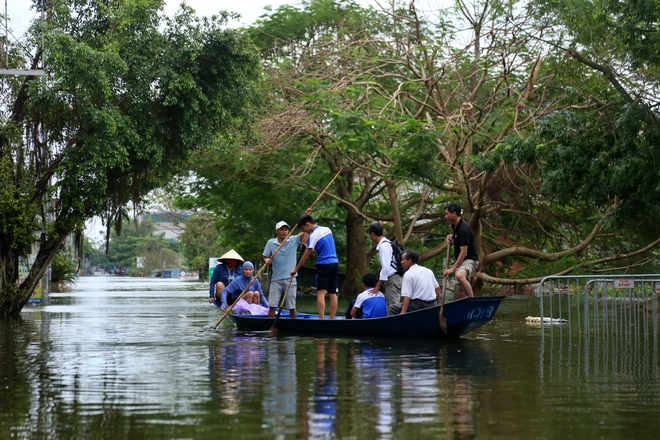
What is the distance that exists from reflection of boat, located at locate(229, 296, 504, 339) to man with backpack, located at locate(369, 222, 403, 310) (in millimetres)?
820

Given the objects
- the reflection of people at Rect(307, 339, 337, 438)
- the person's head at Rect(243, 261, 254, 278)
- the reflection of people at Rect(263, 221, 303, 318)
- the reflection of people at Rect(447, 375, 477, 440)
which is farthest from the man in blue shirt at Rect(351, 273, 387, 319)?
the reflection of people at Rect(447, 375, 477, 440)

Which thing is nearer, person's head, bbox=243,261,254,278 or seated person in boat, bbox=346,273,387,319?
seated person in boat, bbox=346,273,387,319

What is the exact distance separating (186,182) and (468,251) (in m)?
22.5

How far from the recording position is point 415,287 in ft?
46.1

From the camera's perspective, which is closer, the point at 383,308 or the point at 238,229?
the point at 383,308

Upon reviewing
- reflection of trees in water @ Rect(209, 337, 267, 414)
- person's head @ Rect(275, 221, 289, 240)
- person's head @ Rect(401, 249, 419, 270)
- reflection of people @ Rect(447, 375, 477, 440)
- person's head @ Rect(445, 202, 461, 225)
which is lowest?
reflection of people @ Rect(447, 375, 477, 440)

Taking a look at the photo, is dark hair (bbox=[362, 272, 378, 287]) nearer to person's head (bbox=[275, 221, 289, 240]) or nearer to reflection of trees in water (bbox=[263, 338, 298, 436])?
person's head (bbox=[275, 221, 289, 240])

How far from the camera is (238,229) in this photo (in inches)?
1473

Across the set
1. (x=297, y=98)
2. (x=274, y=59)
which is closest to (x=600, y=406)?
(x=297, y=98)

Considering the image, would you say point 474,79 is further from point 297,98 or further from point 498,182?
point 297,98

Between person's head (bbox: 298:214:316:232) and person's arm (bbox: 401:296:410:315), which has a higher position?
person's head (bbox: 298:214:316:232)

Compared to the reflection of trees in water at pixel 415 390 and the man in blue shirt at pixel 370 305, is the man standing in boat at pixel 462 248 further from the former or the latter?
the man in blue shirt at pixel 370 305

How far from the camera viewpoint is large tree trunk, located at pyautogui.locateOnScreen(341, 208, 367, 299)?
33531 millimetres

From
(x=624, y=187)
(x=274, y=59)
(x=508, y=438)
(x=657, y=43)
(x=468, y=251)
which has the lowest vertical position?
(x=508, y=438)
